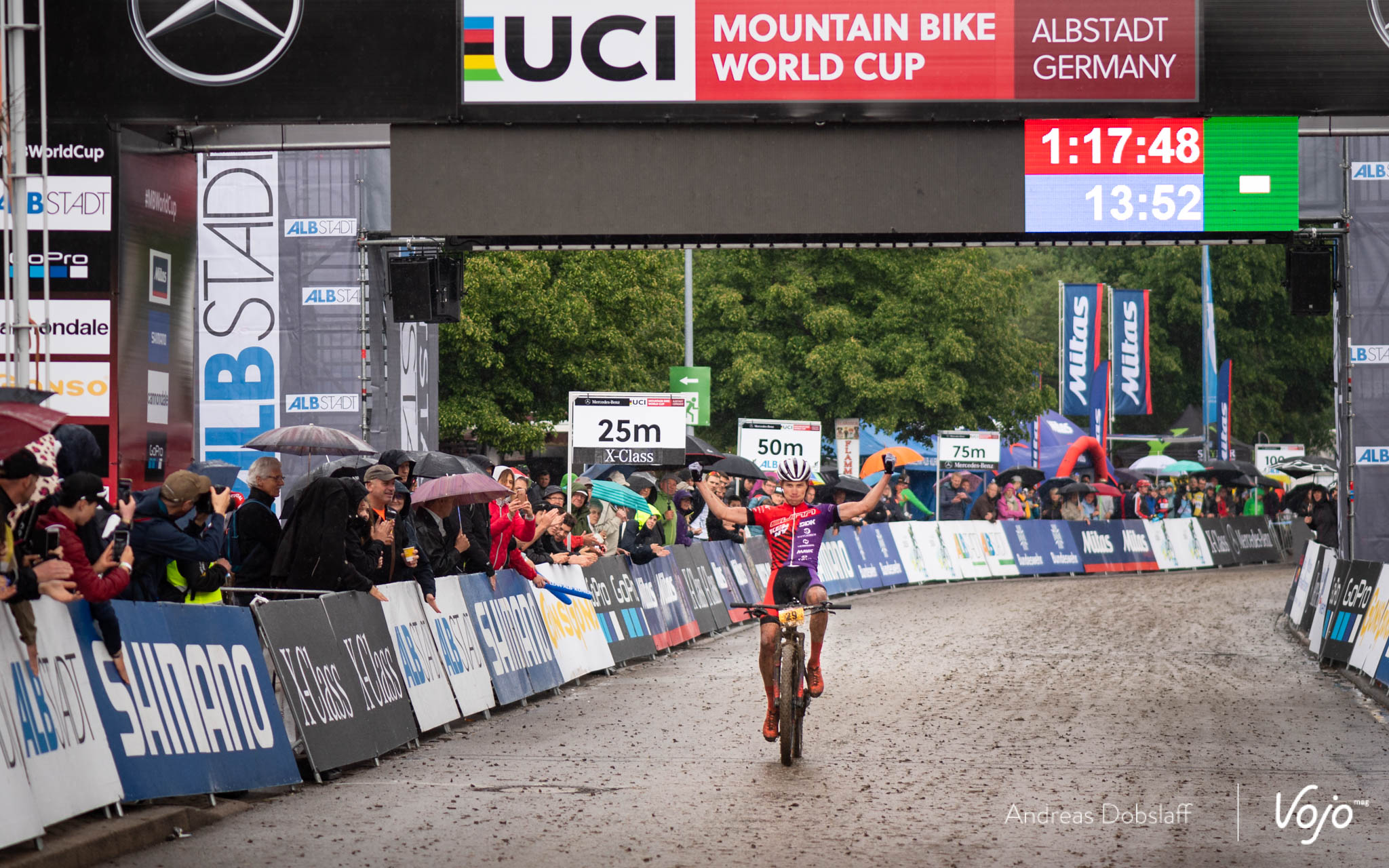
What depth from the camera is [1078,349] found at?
153 feet

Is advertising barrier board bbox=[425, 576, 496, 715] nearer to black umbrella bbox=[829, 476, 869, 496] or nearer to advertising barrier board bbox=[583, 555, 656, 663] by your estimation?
advertising barrier board bbox=[583, 555, 656, 663]

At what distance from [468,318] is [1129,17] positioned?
903 inches

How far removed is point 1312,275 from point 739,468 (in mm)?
9420

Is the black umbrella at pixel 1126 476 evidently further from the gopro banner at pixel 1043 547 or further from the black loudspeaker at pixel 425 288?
the black loudspeaker at pixel 425 288

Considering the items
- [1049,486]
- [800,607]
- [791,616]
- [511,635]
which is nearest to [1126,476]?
[1049,486]

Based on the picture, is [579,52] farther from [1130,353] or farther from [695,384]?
[1130,353]

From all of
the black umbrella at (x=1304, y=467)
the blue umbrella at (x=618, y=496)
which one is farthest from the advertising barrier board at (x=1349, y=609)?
the black umbrella at (x=1304, y=467)

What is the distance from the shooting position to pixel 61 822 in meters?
7.88

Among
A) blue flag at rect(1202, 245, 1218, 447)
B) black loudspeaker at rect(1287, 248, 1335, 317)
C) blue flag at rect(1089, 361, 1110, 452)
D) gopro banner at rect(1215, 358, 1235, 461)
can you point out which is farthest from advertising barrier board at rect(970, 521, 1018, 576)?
black loudspeaker at rect(1287, 248, 1335, 317)

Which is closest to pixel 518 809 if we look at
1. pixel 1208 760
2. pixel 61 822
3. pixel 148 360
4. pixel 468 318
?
pixel 61 822

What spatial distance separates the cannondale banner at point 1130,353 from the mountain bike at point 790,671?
3800 centimetres

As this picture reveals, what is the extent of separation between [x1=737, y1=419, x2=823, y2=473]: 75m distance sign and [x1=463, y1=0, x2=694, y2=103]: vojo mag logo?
15001 mm

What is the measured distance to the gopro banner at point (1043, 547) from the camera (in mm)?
35656

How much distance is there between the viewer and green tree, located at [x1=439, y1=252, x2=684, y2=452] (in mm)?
36281
